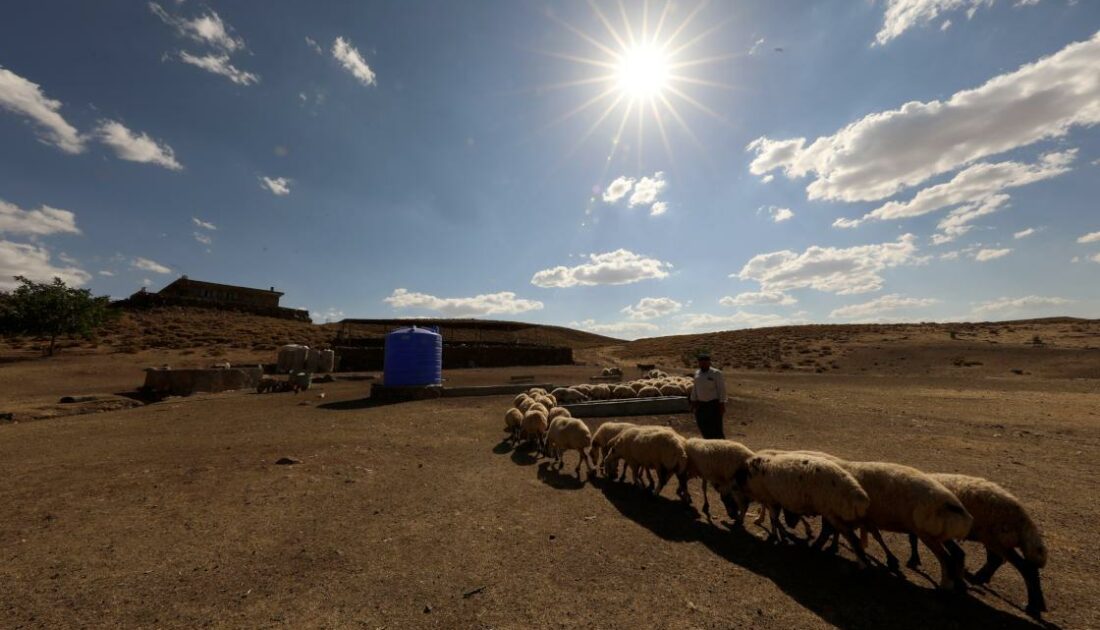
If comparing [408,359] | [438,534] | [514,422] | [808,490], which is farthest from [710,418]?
[408,359]

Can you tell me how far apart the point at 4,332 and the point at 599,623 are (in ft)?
192

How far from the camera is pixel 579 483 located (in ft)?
28.4

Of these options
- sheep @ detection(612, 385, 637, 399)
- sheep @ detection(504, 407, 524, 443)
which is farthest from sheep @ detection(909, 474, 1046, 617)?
sheep @ detection(612, 385, 637, 399)

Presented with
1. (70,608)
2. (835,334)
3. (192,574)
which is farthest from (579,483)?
(835,334)

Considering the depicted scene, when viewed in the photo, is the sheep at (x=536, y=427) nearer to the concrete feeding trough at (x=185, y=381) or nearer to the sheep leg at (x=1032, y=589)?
the sheep leg at (x=1032, y=589)

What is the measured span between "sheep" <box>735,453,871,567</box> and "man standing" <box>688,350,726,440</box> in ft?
9.40

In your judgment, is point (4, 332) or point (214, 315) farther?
point (214, 315)

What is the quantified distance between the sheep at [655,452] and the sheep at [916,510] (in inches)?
96.3

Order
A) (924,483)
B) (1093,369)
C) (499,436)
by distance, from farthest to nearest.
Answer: (1093,369) < (499,436) < (924,483)

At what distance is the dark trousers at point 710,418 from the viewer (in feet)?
29.5

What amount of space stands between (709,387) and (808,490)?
12.6ft

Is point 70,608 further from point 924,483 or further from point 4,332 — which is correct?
point 4,332

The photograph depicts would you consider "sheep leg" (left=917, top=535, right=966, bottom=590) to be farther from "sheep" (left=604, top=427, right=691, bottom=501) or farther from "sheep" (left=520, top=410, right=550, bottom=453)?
"sheep" (left=520, top=410, right=550, bottom=453)

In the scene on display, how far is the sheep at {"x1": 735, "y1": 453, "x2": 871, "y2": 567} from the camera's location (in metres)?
4.83
